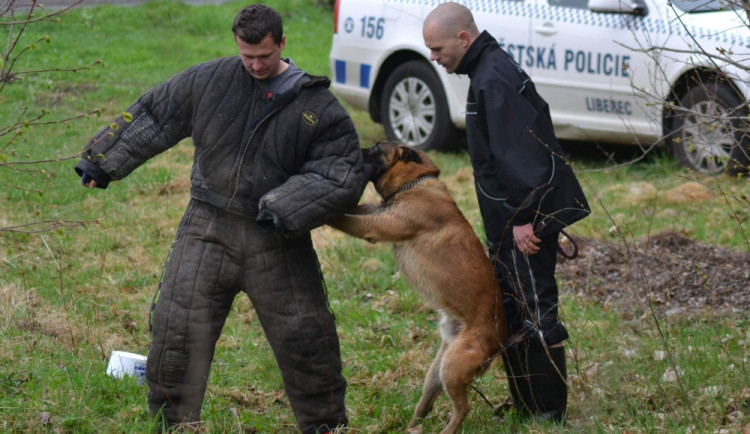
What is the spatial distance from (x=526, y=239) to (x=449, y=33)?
95cm

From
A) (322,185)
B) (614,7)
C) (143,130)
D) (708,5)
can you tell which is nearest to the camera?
(322,185)

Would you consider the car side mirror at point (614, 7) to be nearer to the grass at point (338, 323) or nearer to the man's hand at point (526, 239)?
the grass at point (338, 323)

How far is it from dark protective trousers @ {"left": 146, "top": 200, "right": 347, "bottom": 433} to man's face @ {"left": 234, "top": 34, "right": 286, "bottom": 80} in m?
0.61

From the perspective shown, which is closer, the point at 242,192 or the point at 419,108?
the point at 242,192

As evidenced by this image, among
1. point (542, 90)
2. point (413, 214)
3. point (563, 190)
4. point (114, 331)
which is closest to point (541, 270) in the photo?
point (563, 190)

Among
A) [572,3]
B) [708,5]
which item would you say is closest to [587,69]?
[572,3]

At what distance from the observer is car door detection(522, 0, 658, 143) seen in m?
8.38

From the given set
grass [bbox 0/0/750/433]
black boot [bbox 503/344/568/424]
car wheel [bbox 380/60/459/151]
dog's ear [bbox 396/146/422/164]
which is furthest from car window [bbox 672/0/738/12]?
car wheel [bbox 380/60/459/151]

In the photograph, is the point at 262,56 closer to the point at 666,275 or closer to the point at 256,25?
the point at 256,25

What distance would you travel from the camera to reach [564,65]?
28.6ft

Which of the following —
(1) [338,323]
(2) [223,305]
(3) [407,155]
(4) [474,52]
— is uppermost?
(4) [474,52]

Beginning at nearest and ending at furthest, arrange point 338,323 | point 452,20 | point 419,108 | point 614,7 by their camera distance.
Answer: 1. point 452,20
2. point 338,323
3. point 614,7
4. point 419,108

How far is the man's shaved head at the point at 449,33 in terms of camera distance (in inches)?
161

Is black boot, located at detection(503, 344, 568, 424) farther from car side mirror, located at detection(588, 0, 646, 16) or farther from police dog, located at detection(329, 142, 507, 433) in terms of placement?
car side mirror, located at detection(588, 0, 646, 16)
